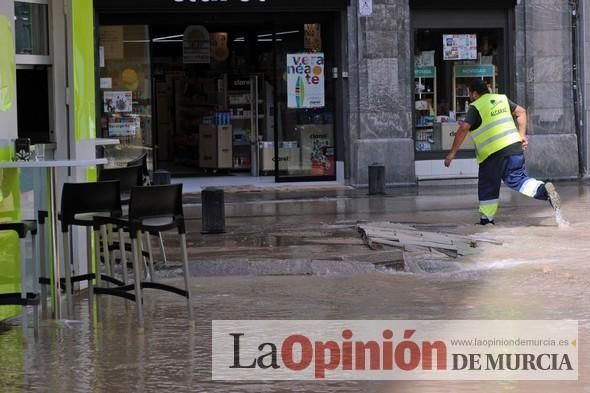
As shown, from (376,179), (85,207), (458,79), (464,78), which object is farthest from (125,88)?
(85,207)

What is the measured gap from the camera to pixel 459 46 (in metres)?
20.9

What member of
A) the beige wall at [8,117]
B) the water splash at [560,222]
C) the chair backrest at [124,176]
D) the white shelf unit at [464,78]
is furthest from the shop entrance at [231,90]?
the beige wall at [8,117]

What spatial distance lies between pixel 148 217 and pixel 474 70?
13500 mm

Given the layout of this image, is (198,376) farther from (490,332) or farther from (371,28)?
(371,28)

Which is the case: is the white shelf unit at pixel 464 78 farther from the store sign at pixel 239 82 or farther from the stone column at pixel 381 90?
the store sign at pixel 239 82

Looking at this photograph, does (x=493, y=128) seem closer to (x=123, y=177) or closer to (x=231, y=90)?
(x=123, y=177)

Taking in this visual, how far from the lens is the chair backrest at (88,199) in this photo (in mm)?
8875

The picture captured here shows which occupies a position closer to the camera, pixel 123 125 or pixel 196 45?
pixel 123 125

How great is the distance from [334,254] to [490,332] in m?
3.97

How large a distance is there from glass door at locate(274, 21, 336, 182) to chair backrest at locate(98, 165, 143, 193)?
10055mm

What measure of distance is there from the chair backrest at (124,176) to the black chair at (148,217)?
177 centimetres

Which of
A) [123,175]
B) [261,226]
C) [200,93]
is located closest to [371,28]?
[200,93]

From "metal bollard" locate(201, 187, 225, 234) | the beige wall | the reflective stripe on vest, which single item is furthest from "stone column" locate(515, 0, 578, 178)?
the beige wall

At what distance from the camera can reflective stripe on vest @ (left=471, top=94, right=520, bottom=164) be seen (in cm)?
1404
